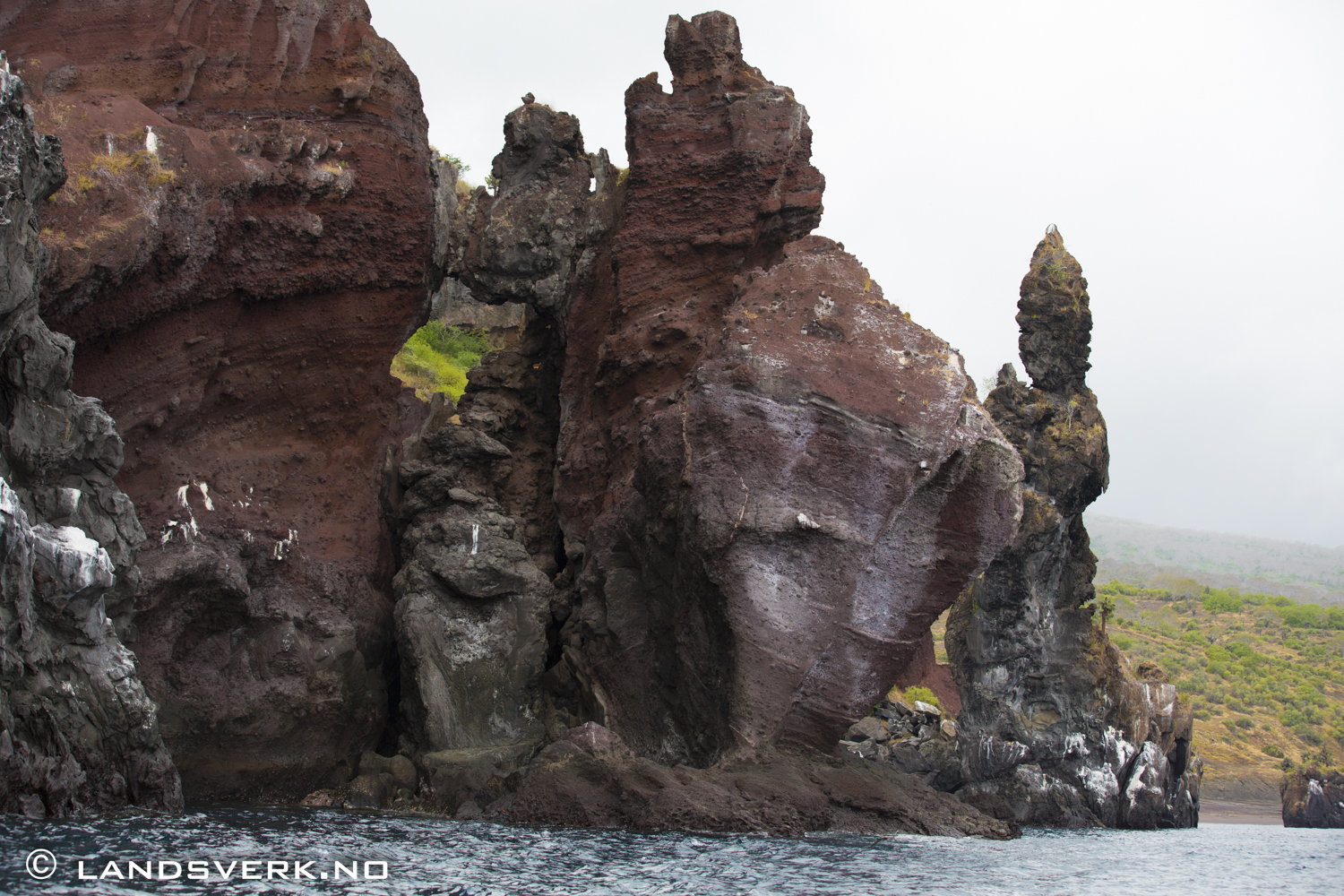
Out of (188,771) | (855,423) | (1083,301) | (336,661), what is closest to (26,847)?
(188,771)

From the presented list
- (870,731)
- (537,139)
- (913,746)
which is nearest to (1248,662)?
(913,746)

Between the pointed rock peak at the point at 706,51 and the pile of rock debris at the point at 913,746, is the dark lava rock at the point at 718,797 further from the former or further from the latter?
the pointed rock peak at the point at 706,51

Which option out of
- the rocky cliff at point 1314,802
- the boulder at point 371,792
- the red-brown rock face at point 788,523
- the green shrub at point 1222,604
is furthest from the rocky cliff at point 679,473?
the green shrub at point 1222,604

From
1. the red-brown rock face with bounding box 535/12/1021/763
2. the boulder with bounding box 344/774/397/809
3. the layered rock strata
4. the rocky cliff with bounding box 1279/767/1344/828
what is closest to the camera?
the red-brown rock face with bounding box 535/12/1021/763

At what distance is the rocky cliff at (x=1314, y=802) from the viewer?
35.4 meters

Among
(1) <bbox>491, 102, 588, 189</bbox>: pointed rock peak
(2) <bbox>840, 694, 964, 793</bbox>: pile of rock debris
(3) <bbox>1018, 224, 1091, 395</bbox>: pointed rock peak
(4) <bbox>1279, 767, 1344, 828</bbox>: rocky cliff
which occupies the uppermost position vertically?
(1) <bbox>491, 102, 588, 189</bbox>: pointed rock peak

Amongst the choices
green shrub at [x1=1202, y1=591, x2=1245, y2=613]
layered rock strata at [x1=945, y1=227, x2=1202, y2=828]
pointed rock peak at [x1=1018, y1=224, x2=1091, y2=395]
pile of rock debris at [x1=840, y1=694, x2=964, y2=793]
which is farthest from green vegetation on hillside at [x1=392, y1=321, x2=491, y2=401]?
green shrub at [x1=1202, y1=591, x2=1245, y2=613]

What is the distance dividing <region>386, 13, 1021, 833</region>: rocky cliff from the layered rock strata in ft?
33.7

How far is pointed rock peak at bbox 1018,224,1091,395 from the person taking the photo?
28.8m

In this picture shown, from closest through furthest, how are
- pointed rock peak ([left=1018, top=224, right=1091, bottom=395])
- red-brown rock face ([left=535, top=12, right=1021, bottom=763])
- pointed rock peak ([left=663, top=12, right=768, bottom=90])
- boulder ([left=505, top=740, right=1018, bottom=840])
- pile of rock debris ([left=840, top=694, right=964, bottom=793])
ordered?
boulder ([left=505, top=740, right=1018, bottom=840]), red-brown rock face ([left=535, top=12, right=1021, bottom=763]), pointed rock peak ([left=663, top=12, right=768, bottom=90]), pile of rock debris ([left=840, top=694, right=964, bottom=793]), pointed rock peak ([left=1018, top=224, right=1091, bottom=395])

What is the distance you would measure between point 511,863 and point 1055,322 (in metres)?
22.2

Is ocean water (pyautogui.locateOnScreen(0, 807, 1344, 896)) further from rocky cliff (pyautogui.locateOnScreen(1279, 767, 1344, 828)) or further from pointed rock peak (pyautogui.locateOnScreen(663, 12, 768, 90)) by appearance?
rocky cliff (pyautogui.locateOnScreen(1279, 767, 1344, 828))

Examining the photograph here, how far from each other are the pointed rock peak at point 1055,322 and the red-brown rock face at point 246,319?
631 inches

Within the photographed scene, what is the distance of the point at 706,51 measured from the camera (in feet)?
73.6
